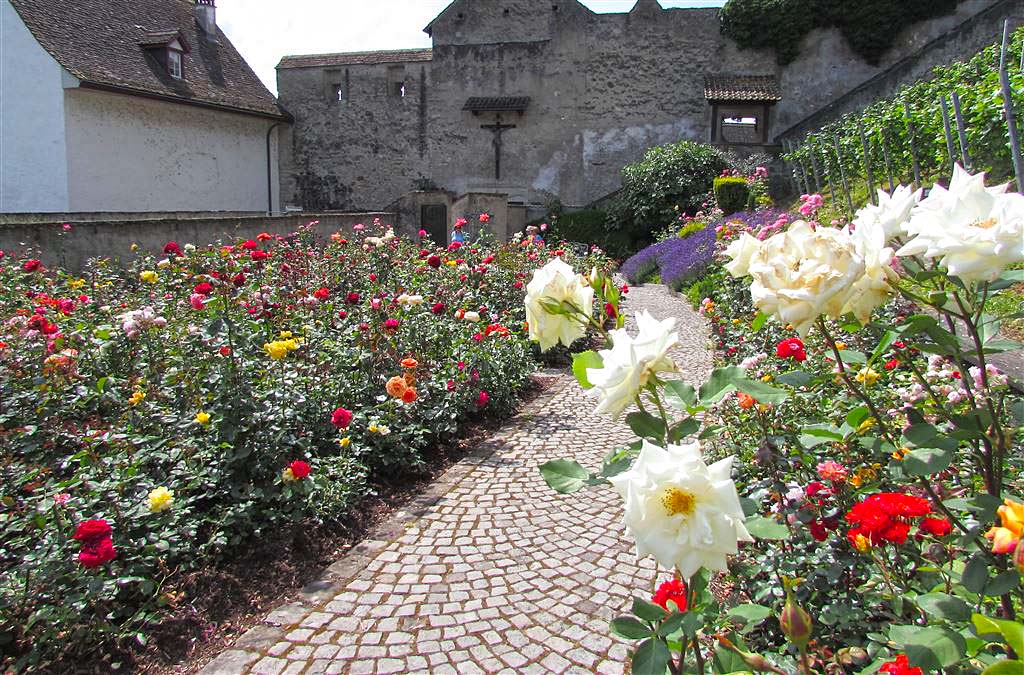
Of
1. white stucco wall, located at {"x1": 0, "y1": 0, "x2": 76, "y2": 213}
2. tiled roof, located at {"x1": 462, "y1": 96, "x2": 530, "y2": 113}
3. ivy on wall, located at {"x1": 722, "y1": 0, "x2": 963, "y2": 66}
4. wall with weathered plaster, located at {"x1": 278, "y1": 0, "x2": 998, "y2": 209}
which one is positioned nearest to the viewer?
white stucco wall, located at {"x1": 0, "y1": 0, "x2": 76, "y2": 213}

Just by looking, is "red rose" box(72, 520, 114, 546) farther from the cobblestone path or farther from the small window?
the small window

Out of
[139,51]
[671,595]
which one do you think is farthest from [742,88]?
[671,595]

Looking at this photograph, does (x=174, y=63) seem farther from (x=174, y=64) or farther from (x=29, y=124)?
(x=29, y=124)

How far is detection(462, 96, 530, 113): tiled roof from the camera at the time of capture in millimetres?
21812

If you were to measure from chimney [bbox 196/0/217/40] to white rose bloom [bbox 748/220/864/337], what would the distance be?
2452 cm

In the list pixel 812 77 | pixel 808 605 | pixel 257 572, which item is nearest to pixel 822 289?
pixel 808 605

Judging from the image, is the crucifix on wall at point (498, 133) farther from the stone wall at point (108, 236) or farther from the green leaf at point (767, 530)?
the green leaf at point (767, 530)

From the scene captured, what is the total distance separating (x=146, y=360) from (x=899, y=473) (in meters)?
3.82

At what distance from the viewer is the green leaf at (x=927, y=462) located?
110cm

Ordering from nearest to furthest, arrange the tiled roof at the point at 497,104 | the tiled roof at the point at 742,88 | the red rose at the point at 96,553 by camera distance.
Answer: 1. the red rose at the point at 96,553
2. the tiled roof at the point at 742,88
3. the tiled roof at the point at 497,104

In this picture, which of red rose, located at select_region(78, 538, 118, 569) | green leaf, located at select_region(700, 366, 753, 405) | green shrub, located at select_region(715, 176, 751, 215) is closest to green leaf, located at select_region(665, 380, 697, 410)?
green leaf, located at select_region(700, 366, 753, 405)

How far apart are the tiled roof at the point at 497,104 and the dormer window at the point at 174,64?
8480 millimetres

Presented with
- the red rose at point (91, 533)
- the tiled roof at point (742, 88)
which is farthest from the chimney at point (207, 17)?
the red rose at point (91, 533)

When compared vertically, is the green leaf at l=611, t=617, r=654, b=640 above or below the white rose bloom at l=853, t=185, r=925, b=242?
below
